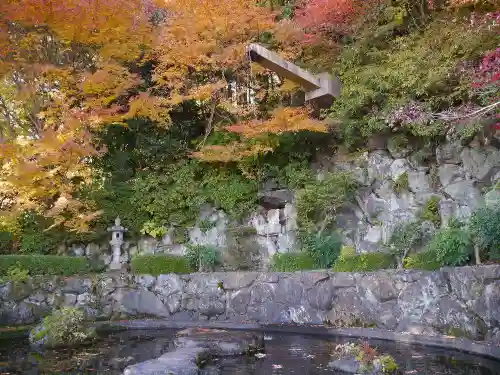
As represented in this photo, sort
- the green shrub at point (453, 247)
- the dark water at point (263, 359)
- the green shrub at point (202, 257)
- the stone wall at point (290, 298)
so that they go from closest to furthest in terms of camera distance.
A: the dark water at point (263, 359) < the stone wall at point (290, 298) < the green shrub at point (453, 247) < the green shrub at point (202, 257)

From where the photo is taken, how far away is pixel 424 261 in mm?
9477

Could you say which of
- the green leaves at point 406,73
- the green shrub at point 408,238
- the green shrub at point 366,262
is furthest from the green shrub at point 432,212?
the green leaves at point 406,73

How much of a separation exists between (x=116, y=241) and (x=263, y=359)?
8.06m

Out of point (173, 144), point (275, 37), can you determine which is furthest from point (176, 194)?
point (275, 37)

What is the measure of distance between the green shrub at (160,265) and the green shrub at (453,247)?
6.71 m

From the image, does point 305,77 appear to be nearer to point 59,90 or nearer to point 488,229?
point 488,229

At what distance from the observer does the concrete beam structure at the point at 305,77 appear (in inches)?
493

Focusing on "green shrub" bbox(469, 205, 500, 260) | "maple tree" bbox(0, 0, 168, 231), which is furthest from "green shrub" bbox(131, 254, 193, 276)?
"green shrub" bbox(469, 205, 500, 260)

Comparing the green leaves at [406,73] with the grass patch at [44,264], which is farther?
the grass patch at [44,264]

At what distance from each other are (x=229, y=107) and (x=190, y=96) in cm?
141

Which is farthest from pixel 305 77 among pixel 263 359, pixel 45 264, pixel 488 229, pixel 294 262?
pixel 45 264

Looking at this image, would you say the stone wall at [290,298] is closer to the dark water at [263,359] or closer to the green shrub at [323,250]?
the dark water at [263,359]

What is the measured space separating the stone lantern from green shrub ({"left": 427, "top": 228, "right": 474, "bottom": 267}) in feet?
30.5

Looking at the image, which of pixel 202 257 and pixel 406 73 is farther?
pixel 202 257
